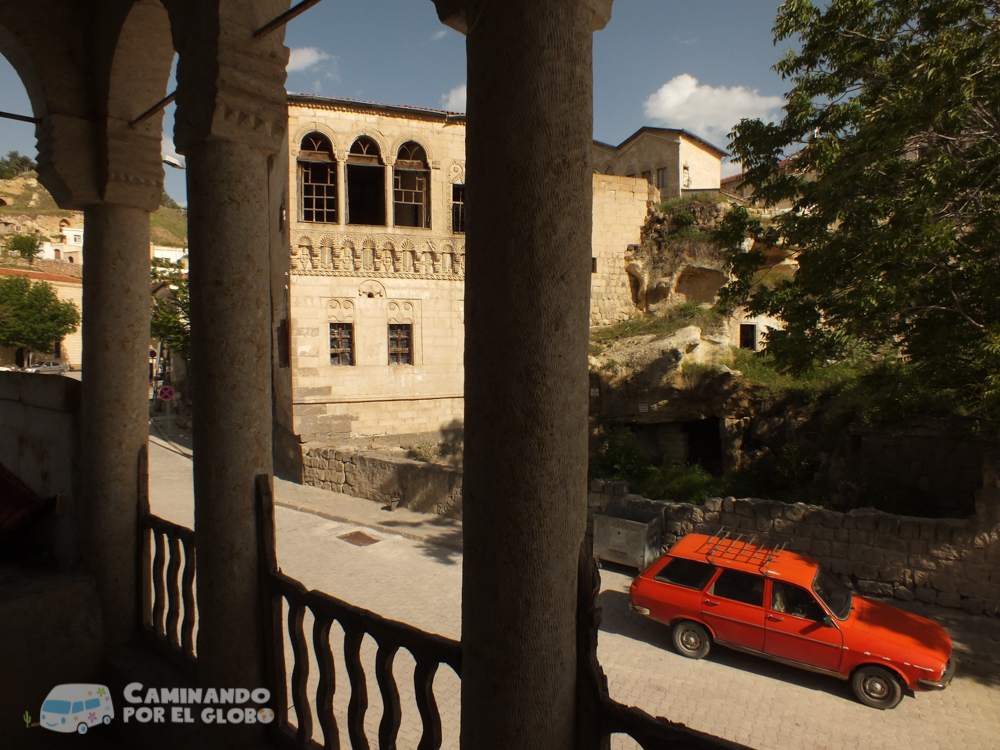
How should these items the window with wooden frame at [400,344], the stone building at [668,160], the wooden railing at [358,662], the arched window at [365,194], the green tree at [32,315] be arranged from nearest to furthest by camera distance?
the wooden railing at [358,662] → the window with wooden frame at [400,344] → the arched window at [365,194] → the stone building at [668,160] → the green tree at [32,315]

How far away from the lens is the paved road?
19.9 feet

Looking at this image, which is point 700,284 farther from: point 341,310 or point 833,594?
point 833,594

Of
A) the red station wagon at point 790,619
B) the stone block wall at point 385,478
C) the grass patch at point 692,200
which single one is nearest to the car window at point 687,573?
the red station wagon at point 790,619

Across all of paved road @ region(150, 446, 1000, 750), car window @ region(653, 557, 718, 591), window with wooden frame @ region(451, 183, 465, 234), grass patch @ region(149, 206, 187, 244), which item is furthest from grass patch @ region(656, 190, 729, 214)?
grass patch @ region(149, 206, 187, 244)

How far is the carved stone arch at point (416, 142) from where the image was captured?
691 inches

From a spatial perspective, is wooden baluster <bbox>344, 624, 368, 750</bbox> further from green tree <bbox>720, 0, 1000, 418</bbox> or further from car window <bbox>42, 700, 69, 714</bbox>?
green tree <bbox>720, 0, 1000, 418</bbox>

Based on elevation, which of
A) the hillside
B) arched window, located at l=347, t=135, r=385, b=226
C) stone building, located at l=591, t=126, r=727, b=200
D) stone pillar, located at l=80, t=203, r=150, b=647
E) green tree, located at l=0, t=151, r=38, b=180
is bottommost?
stone pillar, located at l=80, t=203, r=150, b=647

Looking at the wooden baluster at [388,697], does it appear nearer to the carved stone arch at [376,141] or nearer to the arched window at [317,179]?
the arched window at [317,179]

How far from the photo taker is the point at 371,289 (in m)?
17.7

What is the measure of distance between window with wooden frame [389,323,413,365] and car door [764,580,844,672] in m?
12.8

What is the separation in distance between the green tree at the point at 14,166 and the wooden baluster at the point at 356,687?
102738mm

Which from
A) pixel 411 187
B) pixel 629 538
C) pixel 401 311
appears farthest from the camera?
pixel 411 187

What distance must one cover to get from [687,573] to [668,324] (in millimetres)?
12113

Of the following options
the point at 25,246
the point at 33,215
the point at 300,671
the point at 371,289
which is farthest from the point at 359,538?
the point at 33,215
